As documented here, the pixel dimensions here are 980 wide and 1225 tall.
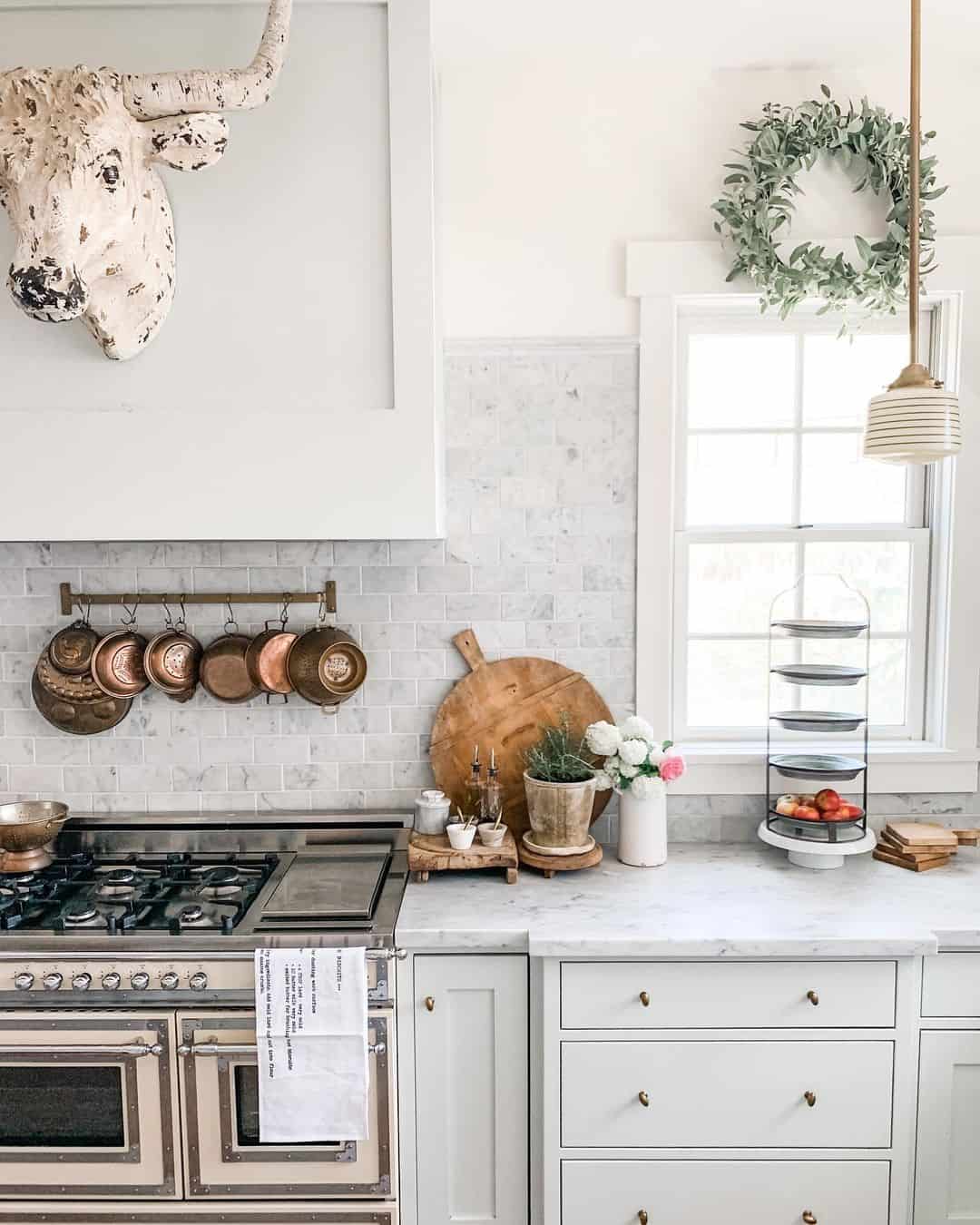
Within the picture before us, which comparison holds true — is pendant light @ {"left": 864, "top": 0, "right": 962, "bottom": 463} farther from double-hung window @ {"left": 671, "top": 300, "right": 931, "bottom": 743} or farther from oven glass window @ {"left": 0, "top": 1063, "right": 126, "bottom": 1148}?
oven glass window @ {"left": 0, "top": 1063, "right": 126, "bottom": 1148}

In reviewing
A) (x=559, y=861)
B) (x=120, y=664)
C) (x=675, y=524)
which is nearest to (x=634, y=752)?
(x=559, y=861)

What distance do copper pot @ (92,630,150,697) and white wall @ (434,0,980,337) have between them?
1.23 m

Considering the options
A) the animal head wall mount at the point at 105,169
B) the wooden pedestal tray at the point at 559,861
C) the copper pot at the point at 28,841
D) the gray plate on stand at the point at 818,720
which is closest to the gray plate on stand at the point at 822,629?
the gray plate on stand at the point at 818,720

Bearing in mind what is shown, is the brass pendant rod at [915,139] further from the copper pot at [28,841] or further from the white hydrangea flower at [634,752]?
the copper pot at [28,841]

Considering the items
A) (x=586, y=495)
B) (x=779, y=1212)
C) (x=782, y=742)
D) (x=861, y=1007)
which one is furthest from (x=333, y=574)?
(x=779, y=1212)

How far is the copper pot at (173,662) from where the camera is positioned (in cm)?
244

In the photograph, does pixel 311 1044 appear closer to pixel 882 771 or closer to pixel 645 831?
pixel 645 831

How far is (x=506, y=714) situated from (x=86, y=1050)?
4.14 feet

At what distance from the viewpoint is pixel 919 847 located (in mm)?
2324

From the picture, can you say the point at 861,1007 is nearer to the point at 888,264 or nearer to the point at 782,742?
the point at 782,742

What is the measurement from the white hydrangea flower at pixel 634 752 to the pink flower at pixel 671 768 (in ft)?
0.20

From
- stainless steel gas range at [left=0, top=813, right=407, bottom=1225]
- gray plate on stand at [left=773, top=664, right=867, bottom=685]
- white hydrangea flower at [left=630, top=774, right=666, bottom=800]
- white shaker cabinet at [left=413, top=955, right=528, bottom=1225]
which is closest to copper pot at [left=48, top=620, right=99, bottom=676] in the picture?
stainless steel gas range at [left=0, top=813, right=407, bottom=1225]

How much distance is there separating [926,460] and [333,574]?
151cm

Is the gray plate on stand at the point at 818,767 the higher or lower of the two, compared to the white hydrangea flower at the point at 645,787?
higher
